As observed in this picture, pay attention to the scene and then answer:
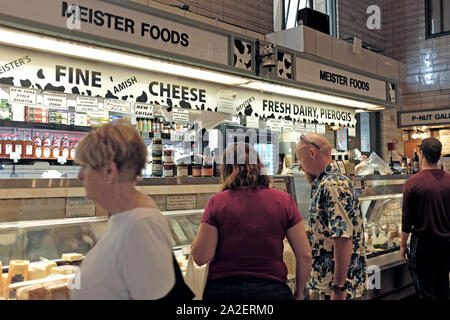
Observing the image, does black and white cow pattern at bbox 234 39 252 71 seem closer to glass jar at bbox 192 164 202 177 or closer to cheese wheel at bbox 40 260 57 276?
glass jar at bbox 192 164 202 177

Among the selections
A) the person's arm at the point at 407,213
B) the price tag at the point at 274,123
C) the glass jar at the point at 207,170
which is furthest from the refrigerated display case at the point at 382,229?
the price tag at the point at 274,123

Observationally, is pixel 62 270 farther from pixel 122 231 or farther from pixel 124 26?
pixel 124 26

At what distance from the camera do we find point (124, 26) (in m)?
2.68

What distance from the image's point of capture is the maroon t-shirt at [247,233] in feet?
6.61

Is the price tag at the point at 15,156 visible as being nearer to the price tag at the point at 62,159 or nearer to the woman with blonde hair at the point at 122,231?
the price tag at the point at 62,159

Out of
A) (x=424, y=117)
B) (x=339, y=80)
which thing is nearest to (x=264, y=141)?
(x=424, y=117)

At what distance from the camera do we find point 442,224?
11.8 ft

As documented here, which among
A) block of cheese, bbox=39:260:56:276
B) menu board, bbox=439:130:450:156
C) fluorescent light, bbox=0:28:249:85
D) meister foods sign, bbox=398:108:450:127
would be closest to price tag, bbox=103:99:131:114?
fluorescent light, bbox=0:28:249:85

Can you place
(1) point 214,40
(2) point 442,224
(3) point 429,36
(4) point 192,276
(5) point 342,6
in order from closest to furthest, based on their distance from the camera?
(4) point 192,276, (1) point 214,40, (2) point 442,224, (5) point 342,6, (3) point 429,36

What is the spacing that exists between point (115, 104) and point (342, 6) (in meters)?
6.19
